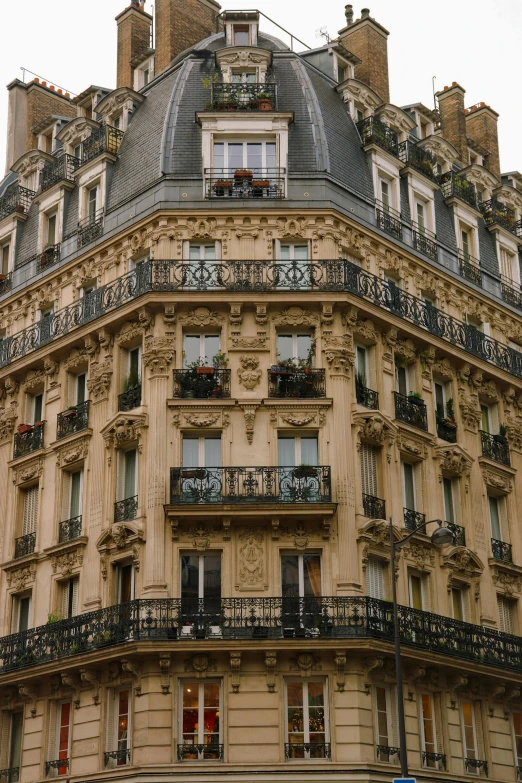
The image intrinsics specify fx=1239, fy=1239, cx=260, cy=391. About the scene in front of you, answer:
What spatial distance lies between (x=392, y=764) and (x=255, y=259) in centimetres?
1288

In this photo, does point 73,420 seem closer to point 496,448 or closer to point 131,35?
point 496,448

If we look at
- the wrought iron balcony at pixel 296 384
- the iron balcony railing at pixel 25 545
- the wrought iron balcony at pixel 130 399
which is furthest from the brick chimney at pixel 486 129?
the iron balcony railing at pixel 25 545

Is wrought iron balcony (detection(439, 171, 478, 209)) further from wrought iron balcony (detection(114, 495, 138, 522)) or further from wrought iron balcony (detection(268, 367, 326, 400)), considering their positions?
wrought iron balcony (detection(114, 495, 138, 522))

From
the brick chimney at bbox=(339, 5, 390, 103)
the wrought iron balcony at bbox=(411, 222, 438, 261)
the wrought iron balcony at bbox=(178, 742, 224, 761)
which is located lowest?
the wrought iron balcony at bbox=(178, 742, 224, 761)

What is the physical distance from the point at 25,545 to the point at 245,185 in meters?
11.2

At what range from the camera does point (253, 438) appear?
98.1ft

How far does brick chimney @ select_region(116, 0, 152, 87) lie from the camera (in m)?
40.7

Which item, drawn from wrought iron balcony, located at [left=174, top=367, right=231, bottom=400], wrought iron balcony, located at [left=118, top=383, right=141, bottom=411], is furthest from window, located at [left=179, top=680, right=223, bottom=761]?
wrought iron balcony, located at [left=118, top=383, right=141, bottom=411]

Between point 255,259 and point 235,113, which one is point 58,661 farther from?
point 235,113

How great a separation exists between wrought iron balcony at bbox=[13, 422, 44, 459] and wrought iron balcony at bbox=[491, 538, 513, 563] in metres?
12.7

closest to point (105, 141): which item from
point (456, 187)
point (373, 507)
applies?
point (456, 187)

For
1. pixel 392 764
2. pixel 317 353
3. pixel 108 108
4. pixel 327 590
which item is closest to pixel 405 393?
pixel 317 353

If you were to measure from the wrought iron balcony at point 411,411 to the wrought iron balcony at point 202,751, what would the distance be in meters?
9.82

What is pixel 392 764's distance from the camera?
27.9m
